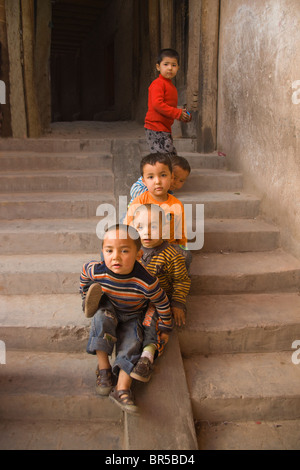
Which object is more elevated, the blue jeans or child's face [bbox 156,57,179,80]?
child's face [bbox 156,57,179,80]

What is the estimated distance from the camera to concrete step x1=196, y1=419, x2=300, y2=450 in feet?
6.27

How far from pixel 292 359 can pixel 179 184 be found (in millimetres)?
1832

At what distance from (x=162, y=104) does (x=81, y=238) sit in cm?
149

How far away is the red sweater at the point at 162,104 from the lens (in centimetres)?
354

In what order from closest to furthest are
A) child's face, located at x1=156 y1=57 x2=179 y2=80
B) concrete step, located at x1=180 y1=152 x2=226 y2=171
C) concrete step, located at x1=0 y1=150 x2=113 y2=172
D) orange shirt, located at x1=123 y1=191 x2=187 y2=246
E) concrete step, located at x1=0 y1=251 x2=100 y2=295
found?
orange shirt, located at x1=123 y1=191 x2=187 y2=246 → concrete step, located at x1=0 y1=251 x2=100 y2=295 → child's face, located at x1=156 y1=57 x2=179 y2=80 → concrete step, located at x1=0 y1=150 x2=113 y2=172 → concrete step, located at x1=180 y1=152 x2=226 y2=171

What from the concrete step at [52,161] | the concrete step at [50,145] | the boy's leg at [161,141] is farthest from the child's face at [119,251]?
the concrete step at [50,145]

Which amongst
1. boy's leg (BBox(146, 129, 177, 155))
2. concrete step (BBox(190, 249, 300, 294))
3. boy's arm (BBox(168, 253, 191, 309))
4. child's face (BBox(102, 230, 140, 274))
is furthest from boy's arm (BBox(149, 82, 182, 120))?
child's face (BBox(102, 230, 140, 274))

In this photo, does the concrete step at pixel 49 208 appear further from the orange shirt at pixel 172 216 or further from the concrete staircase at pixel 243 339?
the concrete staircase at pixel 243 339

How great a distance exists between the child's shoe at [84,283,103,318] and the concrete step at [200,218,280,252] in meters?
1.37

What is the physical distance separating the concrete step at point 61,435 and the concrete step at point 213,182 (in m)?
2.54

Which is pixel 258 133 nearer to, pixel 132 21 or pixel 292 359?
pixel 292 359

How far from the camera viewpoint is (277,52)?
3.12 meters

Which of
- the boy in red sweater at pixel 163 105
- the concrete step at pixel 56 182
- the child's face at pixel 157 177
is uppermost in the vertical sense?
the boy in red sweater at pixel 163 105

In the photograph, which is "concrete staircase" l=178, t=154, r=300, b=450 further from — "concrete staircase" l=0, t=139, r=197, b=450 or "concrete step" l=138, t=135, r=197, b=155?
"concrete step" l=138, t=135, r=197, b=155
